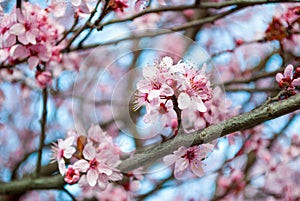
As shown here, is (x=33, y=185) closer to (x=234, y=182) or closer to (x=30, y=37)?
(x=30, y=37)

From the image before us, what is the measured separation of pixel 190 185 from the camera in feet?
12.4

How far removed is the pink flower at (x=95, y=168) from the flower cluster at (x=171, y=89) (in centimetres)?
36

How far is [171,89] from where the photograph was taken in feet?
4.73

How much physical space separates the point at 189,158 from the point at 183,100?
316mm

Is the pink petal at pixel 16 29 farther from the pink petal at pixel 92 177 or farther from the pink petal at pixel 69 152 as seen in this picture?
the pink petal at pixel 92 177

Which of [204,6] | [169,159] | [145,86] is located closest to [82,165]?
[169,159]

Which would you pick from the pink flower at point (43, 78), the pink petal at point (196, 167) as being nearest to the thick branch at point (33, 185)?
the pink flower at point (43, 78)

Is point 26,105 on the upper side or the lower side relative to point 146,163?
lower

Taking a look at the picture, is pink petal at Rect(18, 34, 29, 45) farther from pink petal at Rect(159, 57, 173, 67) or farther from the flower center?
pink petal at Rect(159, 57, 173, 67)

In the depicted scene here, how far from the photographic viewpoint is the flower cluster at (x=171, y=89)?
57.2 inches

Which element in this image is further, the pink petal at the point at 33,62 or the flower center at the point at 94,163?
the pink petal at the point at 33,62

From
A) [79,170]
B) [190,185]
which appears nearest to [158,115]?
[79,170]

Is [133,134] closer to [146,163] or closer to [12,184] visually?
[146,163]

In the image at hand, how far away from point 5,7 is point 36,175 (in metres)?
0.92
